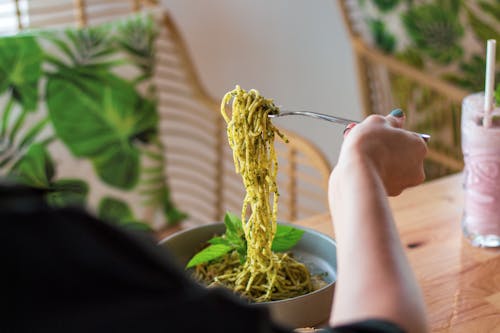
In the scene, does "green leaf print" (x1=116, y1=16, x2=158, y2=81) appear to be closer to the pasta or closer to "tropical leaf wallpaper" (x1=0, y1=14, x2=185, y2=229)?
"tropical leaf wallpaper" (x1=0, y1=14, x2=185, y2=229)

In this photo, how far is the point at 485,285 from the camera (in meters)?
1.00

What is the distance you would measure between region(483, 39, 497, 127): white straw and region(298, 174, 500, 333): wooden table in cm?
22

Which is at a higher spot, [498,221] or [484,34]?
[484,34]

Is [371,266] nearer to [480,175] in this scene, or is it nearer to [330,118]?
[330,118]

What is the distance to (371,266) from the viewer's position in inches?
22.5

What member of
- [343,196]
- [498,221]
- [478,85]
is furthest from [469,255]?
[478,85]

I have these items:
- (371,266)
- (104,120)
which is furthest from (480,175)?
(104,120)

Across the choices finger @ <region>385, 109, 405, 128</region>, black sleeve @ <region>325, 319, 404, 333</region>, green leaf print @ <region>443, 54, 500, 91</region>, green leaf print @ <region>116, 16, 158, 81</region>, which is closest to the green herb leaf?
finger @ <region>385, 109, 405, 128</region>

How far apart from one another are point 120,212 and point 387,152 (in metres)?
Answer: 1.22

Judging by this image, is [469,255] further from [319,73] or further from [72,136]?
[319,73]

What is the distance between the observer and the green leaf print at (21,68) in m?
1.67

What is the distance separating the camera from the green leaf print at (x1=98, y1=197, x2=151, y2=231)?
1.80m

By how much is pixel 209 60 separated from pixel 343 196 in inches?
70.2

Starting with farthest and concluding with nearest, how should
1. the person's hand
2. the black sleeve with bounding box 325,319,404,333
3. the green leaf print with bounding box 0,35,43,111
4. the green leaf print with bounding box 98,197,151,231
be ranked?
the green leaf print with bounding box 98,197,151,231 → the green leaf print with bounding box 0,35,43,111 → the person's hand → the black sleeve with bounding box 325,319,404,333
